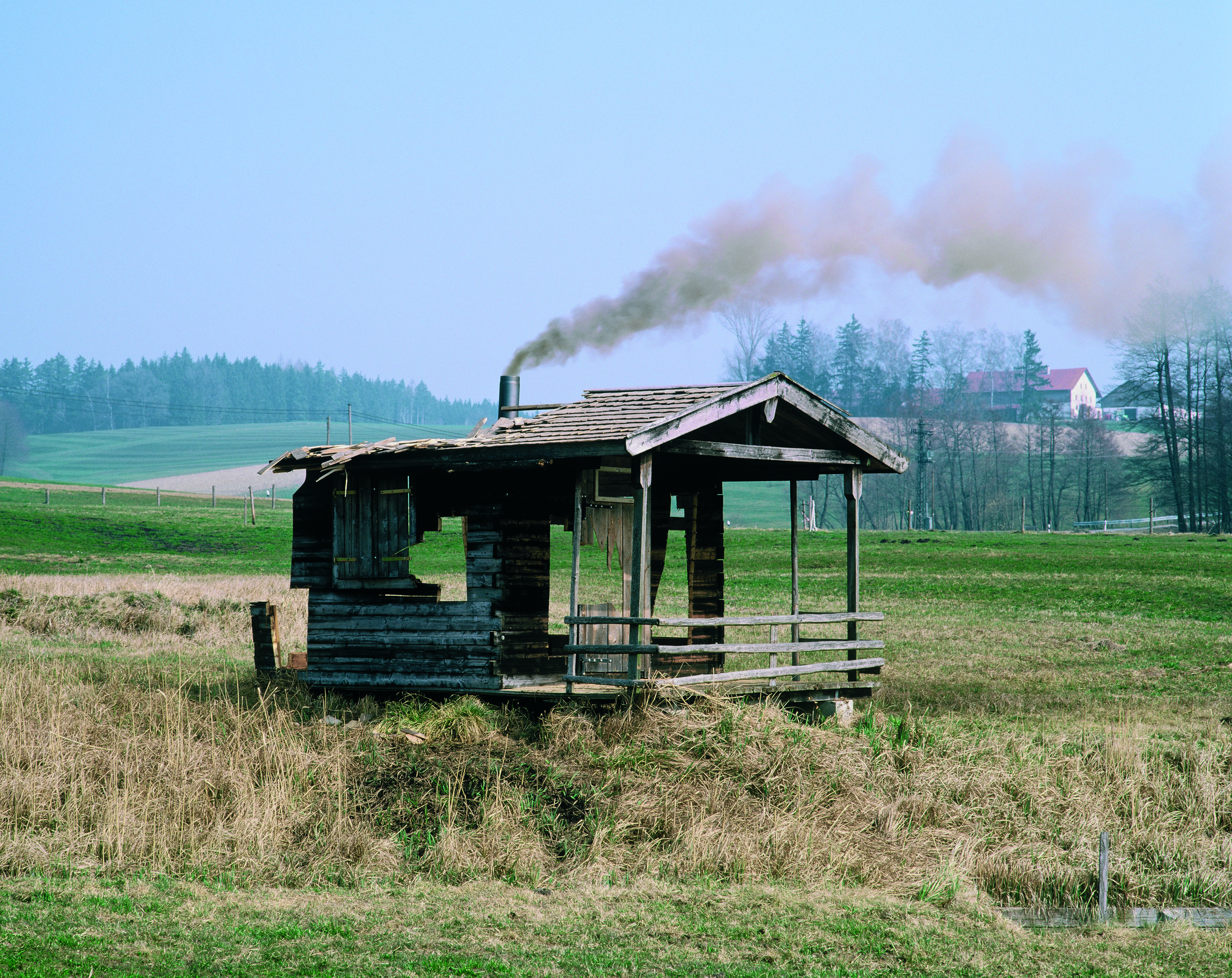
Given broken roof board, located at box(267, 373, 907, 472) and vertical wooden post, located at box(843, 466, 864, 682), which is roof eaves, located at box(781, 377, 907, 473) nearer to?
broken roof board, located at box(267, 373, 907, 472)

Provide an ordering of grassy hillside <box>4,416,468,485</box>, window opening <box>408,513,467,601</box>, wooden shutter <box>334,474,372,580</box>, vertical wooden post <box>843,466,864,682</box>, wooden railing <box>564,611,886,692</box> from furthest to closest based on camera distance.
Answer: grassy hillside <box>4,416,468,485</box> → window opening <box>408,513,467,601</box> → vertical wooden post <box>843,466,864,682</box> → wooden shutter <box>334,474,372,580</box> → wooden railing <box>564,611,886,692</box>

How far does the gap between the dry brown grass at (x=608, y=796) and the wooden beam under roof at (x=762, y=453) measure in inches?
122

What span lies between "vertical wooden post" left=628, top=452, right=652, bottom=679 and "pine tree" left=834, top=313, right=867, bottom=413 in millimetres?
119971

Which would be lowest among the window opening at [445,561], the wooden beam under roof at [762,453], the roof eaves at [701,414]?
the window opening at [445,561]

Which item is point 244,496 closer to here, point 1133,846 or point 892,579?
point 892,579

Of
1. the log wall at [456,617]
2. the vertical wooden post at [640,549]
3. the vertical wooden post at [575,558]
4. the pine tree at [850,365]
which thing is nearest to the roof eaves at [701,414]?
the vertical wooden post at [640,549]

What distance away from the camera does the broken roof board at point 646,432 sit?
556 inches

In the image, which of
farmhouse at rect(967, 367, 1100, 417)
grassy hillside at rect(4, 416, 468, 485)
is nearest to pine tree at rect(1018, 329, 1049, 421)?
farmhouse at rect(967, 367, 1100, 417)

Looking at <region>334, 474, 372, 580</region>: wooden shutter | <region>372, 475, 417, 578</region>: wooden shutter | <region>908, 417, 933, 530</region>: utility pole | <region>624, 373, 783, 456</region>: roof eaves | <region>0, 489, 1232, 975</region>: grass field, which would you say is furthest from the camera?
<region>908, 417, 933, 530</region>: utility pole

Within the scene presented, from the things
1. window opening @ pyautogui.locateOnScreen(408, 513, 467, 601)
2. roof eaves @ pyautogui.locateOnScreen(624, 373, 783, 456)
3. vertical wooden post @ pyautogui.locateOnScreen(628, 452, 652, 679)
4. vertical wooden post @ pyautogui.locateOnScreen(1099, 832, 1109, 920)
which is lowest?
vertical wooden post @ pyautogui.locateOnScreen(1099, 832, 1109, 920)

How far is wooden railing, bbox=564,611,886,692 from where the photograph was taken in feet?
44.4

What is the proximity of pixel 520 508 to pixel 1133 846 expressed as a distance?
27.1 ft

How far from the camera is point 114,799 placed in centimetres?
1139

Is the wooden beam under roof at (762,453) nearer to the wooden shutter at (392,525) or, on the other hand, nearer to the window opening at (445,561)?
the wooden shutter at (392,525)
